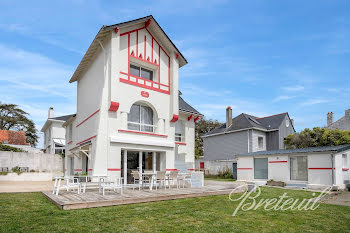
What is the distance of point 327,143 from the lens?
29.0m

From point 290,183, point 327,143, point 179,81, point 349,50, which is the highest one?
point 349,50

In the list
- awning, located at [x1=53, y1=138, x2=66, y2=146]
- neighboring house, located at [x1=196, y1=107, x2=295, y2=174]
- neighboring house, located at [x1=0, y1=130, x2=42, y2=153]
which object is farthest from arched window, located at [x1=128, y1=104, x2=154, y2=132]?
neighboring house, located at [x1=0, y1=130, x2=42, y2=153]

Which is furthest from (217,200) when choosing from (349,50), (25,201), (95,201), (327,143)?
(327,143)

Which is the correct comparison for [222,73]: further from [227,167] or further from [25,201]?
[25,201]

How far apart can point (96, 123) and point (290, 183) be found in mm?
14549

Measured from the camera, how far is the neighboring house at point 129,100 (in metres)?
15.1

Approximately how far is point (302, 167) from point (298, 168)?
0.33 metres

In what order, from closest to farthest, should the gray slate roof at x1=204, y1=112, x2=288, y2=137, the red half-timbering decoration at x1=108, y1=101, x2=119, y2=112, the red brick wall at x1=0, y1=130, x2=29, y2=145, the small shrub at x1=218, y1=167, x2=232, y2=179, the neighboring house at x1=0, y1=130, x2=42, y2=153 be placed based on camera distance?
1. the red half-timbering decoration at x1=108, y1=101, x2=119, y2=112
2. the small shrub at x1=218, y1=167, x2=232, y2=179
3. the gray slate roof at x1=204, y1=112, x2=288, y2=137
4. the neighboring house at x1=0, y1=130, x2=42, y2=153
5. the red brick wall at x1=0, y1=130, x2=29, y2=145

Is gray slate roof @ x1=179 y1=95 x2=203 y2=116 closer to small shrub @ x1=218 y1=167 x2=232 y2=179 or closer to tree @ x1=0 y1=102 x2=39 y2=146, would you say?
small shrub @ x1=218 y1=167 x2=232 y2=179

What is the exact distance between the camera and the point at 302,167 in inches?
809

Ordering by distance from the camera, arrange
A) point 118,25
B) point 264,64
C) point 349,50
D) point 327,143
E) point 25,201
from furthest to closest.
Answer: point 327,143, point 264,64, point 349,50, point 118,25, point 25,201

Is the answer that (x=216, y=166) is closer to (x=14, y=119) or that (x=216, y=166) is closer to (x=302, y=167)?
(x=302, y=167)

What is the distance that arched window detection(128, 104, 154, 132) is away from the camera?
55.1 ft

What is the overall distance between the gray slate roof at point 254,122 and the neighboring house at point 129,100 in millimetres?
14137
